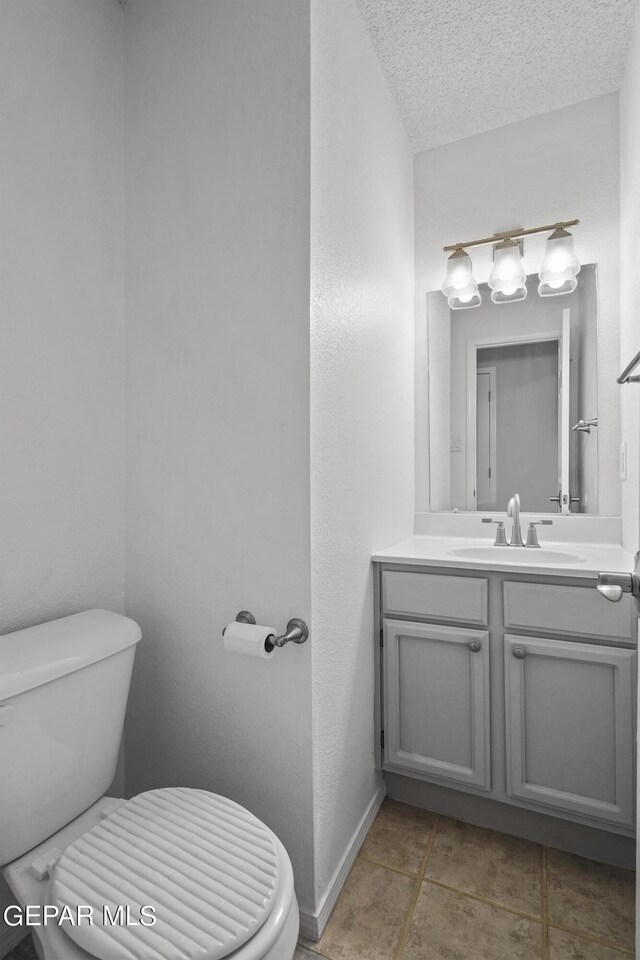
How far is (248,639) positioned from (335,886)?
736 mm

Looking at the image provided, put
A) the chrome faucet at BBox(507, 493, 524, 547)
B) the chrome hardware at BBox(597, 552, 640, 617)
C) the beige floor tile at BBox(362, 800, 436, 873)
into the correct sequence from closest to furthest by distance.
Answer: the chrome hardware at BBox(597, 552, 640, 617), the beige floor tile at BBox(362, 800, 436, 873), the chrome faucet at BBox(507, 493, 524, 547)

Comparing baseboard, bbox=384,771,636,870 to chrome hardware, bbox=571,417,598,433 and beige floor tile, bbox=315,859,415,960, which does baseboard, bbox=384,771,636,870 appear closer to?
beige floor tile, bbox=315,859,415,960

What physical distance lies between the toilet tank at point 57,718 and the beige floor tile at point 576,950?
1.12 m

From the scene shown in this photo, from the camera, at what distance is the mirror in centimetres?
189

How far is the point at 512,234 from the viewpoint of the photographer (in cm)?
198

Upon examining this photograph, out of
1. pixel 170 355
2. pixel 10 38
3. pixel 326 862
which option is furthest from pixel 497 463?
pixel 10 38

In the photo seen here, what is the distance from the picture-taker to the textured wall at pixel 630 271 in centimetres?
151

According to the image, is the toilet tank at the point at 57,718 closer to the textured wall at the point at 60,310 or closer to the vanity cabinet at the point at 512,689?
the textured wall at the point at 60,310

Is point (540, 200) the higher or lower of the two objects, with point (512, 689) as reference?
higher

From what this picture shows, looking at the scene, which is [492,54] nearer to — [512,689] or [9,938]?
[512,689]

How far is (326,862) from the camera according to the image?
124 centimetres

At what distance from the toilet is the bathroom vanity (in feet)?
2.42

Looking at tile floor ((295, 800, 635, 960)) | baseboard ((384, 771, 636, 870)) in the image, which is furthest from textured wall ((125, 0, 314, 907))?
baseboard ((384, 771, 636, 870))
